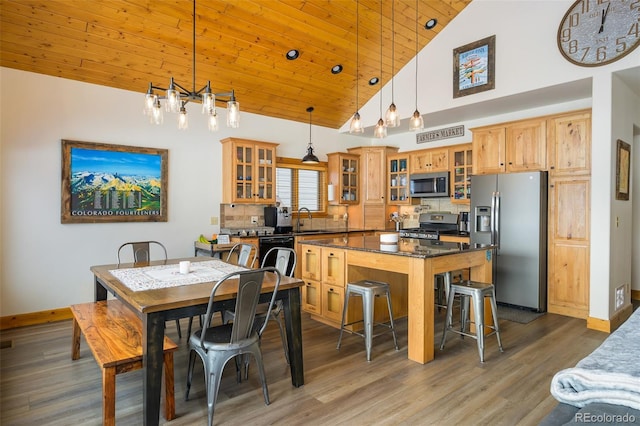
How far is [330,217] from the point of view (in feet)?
22.7

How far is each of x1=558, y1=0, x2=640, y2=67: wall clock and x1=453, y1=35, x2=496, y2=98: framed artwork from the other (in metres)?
0.78

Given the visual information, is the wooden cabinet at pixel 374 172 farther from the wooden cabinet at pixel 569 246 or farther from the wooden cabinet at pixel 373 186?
the wooden cabinet at pixel 569 246

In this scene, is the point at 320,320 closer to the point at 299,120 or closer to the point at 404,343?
the point at 404,343

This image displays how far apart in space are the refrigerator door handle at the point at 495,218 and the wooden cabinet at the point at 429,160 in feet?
4.05

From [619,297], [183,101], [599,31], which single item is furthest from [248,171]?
[619,297]

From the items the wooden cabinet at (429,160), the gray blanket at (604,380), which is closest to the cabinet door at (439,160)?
the wooden cabinet at (429,160)

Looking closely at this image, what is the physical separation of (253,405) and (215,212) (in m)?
3.48

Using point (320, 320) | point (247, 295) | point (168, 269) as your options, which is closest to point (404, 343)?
point (320, 320)

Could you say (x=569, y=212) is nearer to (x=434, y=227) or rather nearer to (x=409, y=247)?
(x=434, y=227)

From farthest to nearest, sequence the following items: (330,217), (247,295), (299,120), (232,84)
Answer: (330,217) → (299,120) → (232,84) → (247,295)

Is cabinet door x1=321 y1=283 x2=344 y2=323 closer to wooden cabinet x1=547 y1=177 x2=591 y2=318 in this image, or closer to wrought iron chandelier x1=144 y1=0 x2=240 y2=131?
wrought iron chandelier x1=144 y1=0 x2=240 y2=131

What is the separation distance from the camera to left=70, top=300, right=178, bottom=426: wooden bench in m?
2.01

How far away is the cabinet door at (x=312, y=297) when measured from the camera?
4.14 meters

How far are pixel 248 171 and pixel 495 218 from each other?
11.4 ft
